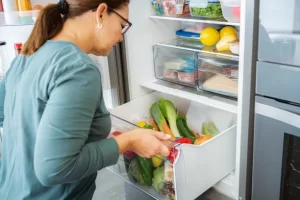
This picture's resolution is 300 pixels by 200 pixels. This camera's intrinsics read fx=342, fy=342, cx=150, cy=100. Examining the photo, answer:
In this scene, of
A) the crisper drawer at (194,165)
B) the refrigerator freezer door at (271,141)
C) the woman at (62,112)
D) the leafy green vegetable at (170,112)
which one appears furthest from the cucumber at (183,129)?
the woman at (62,112)

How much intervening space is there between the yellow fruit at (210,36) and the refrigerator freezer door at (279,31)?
1.82ft

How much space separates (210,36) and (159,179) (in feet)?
2.24

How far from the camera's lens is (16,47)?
138 cm

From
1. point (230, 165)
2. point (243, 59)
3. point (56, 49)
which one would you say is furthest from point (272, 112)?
point (56, 49)

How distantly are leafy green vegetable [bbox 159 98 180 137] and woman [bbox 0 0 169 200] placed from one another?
709 mm

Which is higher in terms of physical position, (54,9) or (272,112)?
(54,9)

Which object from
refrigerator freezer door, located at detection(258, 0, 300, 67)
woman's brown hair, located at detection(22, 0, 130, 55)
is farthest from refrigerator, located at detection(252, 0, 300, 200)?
woman's brown hair, located at detection(22, 0, 130, 55)

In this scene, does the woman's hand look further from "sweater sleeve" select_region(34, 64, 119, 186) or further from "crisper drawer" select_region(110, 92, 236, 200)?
"crisper drawer" select_region(110, 92, 236, 200)

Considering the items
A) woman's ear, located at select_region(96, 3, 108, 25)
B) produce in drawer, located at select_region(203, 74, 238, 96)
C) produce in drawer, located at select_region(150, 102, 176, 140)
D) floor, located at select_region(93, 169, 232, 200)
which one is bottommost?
floor, located at select_region(93, 169, 232, 200)

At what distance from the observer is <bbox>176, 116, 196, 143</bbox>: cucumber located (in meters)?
1.60

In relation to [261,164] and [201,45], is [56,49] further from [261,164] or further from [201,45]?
[201,45]

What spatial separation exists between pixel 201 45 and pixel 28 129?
102 cm

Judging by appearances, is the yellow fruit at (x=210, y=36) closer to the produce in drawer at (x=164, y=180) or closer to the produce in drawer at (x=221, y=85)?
the produce in drawer at (x=221, y=85)

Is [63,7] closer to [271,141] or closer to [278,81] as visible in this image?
[278,81]
